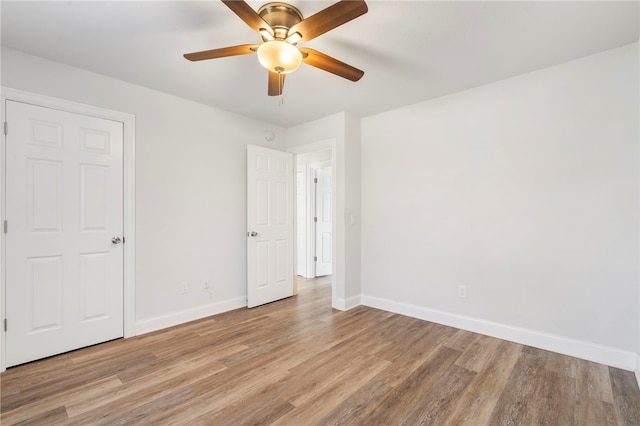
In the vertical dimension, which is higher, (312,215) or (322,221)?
(312,215)

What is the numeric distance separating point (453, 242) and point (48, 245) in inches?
147

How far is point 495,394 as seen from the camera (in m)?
1.94

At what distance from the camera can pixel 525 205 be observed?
2648 millimetres

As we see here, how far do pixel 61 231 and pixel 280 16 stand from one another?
2.48 m

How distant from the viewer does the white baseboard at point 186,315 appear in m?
2.93

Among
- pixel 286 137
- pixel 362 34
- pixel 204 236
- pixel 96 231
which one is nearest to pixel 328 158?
pixel 286 137

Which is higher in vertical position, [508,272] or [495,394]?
[508,272]

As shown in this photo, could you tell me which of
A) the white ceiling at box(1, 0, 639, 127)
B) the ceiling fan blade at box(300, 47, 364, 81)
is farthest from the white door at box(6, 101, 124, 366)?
the ceiling fan blade at box(300, 47, 364, 81)

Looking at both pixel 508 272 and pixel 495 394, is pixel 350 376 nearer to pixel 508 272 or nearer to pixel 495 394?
pixel 495 394

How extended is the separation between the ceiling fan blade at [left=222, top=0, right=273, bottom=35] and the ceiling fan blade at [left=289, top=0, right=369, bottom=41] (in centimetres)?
17

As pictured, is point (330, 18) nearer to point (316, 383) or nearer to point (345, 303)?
A: point (316, 383)

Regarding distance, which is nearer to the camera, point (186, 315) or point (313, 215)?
point (186, 315)

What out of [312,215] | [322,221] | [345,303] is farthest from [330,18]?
[322,221]

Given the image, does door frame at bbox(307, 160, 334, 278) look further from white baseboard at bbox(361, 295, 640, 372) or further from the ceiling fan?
the ceiling fan
